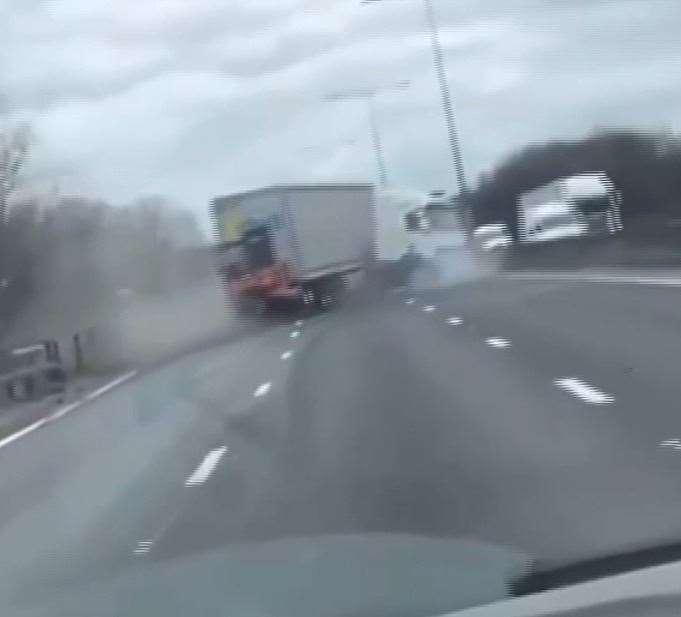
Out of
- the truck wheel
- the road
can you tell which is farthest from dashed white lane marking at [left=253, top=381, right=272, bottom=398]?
the truck wheel

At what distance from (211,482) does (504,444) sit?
239 cm

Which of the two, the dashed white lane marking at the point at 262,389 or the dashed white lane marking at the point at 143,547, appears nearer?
the dashed white lane marking at the point at 143,547

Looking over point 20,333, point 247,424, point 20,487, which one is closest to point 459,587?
point 20,487

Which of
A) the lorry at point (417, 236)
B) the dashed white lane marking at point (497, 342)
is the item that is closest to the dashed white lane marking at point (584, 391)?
the dashed white lane marking at point (497, 342)

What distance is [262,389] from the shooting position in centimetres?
1967

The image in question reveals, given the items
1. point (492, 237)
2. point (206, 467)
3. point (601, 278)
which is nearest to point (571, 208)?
point (601, 278)

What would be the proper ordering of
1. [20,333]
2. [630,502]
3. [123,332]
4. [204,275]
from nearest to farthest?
[630,502] → [20,333] → [204,275] → [123,332]

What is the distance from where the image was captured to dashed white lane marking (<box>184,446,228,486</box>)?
1195 centimetres

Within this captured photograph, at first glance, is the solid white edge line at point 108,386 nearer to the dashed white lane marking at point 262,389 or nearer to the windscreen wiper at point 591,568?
the dashed white lane marking at point 262,389

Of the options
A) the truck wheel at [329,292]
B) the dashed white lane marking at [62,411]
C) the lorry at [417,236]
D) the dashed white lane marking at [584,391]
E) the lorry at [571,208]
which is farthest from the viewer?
the truck wheel at [329,292]

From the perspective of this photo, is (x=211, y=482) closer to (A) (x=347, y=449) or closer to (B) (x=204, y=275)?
(A) (x=347, y=449)

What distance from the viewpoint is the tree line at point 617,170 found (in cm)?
2348

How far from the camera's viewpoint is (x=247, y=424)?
15.8m

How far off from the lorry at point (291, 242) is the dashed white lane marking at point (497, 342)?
8.97 metres
